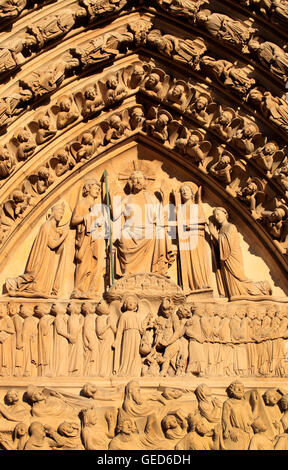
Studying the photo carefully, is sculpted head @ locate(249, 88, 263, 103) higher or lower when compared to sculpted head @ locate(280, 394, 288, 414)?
higher

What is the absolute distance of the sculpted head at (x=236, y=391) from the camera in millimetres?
8633

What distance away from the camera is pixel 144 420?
8500mm

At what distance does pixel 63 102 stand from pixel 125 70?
902 mm

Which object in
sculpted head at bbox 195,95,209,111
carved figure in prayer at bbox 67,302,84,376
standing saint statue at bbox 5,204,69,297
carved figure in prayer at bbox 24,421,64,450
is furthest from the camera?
sculpted head at bbox 195,95,209,111

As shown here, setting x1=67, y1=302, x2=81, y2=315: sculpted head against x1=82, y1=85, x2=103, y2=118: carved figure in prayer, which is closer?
x1=67, y1=302, x2=81, y2=315: sculpted head

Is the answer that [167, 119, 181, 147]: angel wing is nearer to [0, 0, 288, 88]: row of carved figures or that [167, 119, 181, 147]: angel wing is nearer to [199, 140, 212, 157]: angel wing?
[199, 140, 212, 157]: angel wing

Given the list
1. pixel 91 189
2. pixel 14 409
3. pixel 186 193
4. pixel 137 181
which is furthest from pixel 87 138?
pixel 14 409

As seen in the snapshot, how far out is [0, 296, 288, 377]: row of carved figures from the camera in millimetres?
8836

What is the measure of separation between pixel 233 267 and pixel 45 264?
204 centimetres

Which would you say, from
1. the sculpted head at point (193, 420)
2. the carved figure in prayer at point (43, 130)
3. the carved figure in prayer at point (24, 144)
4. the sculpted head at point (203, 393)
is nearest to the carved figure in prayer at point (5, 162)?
the carved figure in prayer at point (24, 144)

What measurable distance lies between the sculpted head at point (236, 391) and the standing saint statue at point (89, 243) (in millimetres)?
1775

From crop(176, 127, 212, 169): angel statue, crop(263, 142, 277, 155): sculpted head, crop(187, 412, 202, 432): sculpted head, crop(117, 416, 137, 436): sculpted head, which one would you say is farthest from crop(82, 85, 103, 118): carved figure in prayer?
crop(187, 412, 202, 432): sculpted head

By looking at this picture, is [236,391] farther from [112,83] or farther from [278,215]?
[112,83]

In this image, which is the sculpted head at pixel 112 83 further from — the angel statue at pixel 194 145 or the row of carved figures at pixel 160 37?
the angel statue at pixel 194 145
